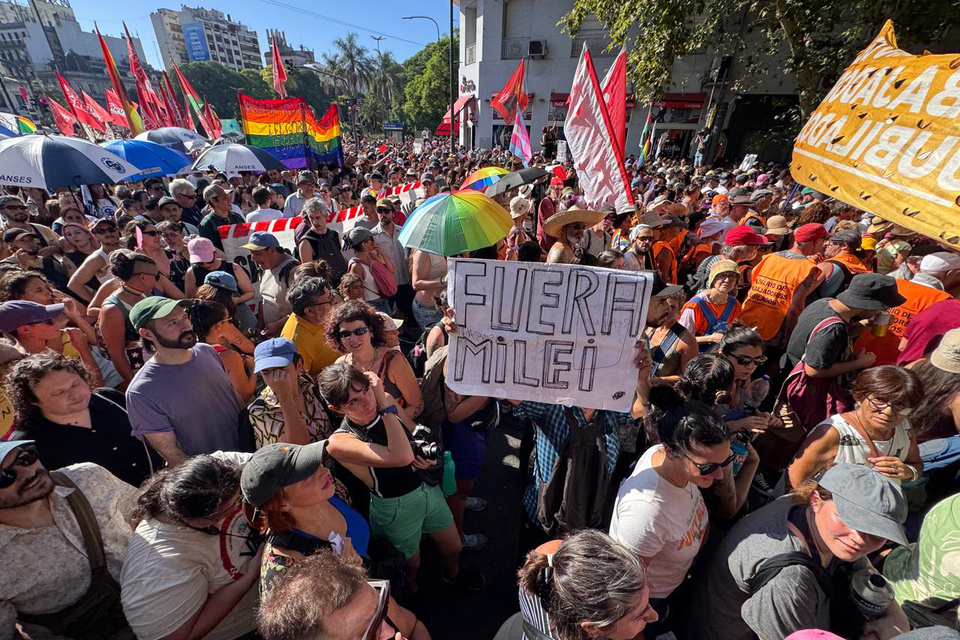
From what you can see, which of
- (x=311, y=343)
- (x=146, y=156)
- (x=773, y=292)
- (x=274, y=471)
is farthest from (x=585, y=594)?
(x=146, y=156)

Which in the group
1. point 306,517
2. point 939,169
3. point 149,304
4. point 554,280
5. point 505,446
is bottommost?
point 505,446

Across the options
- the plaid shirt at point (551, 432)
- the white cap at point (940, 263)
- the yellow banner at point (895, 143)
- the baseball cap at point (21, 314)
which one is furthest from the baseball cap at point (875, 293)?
the baseball cap at point (21, 314)

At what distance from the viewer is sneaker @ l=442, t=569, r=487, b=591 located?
2895mm

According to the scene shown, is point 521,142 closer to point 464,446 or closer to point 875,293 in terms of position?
point 875,293

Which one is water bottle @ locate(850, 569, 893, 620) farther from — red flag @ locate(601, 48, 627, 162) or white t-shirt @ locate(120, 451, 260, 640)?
red flag @ locate(601, 48, 627, 162)

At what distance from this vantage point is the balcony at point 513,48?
27.5m

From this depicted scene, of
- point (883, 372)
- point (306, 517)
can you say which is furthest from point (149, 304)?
point (883, 372)

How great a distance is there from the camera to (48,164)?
5.30m

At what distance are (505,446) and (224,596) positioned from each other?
112 inches

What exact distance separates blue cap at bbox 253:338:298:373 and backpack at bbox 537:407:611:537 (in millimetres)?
1641

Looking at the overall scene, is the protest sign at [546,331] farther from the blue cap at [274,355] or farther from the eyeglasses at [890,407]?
the eyeglasses at [890,407]

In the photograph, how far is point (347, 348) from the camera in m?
2.66

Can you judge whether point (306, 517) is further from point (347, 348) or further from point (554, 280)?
point (554, 280)

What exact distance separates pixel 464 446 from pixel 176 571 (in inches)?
67.9
